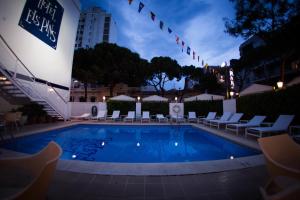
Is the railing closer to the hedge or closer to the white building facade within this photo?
the hedge

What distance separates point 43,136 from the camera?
822 centimetres

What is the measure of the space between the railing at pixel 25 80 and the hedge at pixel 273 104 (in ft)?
41.2

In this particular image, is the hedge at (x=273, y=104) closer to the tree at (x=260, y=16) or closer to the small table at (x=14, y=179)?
the tree at (x=260, y=16)

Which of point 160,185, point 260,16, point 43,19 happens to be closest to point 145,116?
point 43,19

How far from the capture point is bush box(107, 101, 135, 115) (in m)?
16.8

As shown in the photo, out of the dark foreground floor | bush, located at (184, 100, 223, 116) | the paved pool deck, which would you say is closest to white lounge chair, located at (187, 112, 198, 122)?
bush, located at (184, 100, 223, 116)

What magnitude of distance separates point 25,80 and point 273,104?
15.2m

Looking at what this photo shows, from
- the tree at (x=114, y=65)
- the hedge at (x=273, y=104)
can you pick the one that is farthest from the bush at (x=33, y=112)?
the hedge at (x=273, y=104)

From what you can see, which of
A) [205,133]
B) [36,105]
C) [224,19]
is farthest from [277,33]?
[36,105]

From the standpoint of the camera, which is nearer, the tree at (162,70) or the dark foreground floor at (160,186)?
the dark foreground floor at (160,186)

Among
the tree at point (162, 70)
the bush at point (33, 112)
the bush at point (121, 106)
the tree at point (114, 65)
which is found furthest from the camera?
the tree at point (162, 70)

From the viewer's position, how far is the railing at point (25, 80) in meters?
9.47

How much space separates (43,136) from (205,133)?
8.55 m

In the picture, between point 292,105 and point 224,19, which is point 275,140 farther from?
point 224,19
